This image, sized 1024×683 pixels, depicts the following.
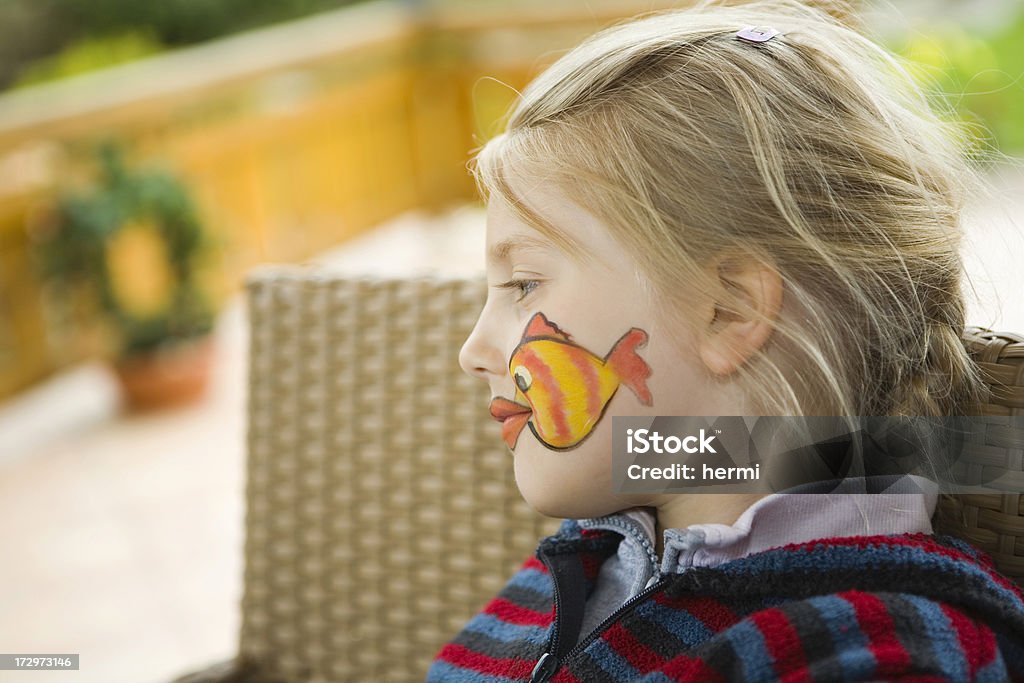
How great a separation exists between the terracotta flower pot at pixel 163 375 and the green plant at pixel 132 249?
0.14 feet

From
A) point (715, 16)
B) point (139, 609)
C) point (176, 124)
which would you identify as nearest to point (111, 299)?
point (176, 124)

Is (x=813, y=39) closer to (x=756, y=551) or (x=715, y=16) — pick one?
(x=715, y=16)

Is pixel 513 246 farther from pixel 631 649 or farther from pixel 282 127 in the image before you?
pixel 282 127

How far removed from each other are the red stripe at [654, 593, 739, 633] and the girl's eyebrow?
31 cm

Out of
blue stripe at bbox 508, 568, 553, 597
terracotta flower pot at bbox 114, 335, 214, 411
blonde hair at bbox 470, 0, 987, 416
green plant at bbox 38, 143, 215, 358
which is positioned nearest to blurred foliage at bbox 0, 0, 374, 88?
green plant at bbox 38, 143, 215, 358

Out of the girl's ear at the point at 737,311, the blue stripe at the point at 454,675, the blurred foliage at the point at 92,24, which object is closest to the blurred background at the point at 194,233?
the girl's ear at the point at 737,311

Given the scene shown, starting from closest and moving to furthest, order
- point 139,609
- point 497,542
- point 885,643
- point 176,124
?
point 885,643, point 497,542, point 139,609, point 176,124

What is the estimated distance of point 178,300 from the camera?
420 cm

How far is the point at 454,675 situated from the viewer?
1.05m

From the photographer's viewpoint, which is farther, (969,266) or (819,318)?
(969,266)

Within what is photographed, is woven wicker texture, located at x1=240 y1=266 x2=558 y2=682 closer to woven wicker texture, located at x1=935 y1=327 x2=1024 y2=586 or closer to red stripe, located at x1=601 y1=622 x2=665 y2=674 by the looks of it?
red stripe, located at x1=601 y1=622 x2=665 y2=674

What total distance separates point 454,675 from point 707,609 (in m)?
0.29

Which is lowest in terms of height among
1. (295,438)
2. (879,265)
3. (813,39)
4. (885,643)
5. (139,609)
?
(139,609)

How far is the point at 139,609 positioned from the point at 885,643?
2556mm
